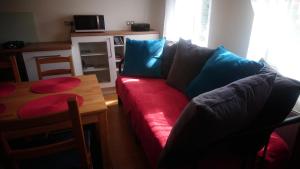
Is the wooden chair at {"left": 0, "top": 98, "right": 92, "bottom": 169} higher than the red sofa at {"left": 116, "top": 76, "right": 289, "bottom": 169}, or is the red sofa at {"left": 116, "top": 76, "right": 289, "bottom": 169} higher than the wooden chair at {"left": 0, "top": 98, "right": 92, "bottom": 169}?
the wooden chair at {"left": 0, "top": 98, "right": 92, "bottom": 169}

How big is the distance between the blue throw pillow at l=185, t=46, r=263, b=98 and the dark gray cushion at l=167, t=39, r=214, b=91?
138 mm

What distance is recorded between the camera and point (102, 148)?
1.57 m

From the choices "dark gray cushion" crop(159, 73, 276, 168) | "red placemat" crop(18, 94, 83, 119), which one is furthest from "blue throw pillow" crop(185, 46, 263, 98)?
"red placemat" crop(18, 94, 83, 119)

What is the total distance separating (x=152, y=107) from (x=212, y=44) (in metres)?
1.12

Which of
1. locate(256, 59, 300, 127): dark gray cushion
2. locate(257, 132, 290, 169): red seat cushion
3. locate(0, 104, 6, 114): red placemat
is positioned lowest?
locate(257, 132, 290, 169): red seat cushion

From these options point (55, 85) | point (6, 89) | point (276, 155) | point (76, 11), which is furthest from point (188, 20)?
point (6, 89)

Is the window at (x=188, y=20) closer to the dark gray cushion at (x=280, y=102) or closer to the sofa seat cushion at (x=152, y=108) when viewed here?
the sofa seat cushion at (x=152, y=108)

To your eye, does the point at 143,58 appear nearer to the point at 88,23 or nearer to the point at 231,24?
the point at 231,24

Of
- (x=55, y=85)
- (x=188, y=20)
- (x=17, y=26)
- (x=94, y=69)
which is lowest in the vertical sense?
(x=94, y=69)

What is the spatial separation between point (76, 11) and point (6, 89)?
2047 mm

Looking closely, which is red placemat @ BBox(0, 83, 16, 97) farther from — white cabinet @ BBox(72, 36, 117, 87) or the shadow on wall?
the shadow on wall

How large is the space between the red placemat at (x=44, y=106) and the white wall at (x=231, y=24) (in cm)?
153

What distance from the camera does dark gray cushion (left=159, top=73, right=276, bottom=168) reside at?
2.77ft

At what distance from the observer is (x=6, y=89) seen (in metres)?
1.69
